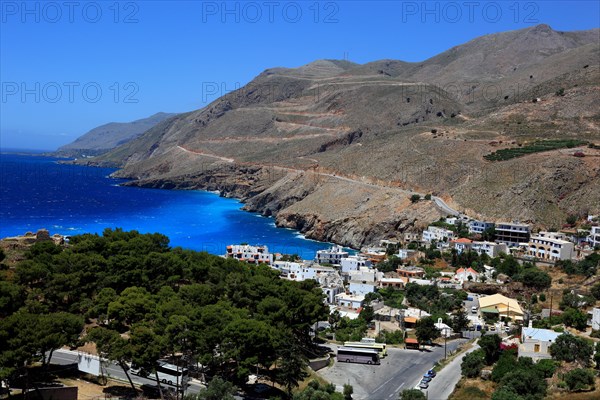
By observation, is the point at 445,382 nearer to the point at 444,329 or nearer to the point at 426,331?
the point at 426,331

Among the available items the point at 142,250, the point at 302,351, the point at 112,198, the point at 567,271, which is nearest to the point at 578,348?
the point at 302,351

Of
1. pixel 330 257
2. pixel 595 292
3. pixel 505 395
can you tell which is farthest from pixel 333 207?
pixel 505 395

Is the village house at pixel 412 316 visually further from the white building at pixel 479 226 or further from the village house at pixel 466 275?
the white building at pixel 479 226

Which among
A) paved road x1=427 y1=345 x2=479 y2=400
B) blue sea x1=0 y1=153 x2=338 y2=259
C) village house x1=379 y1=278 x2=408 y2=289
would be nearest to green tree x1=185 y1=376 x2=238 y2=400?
paved road x1=427 y1=345 x2=479 y2=400

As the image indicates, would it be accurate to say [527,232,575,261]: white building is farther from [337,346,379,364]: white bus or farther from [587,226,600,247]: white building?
[337,346,379,364]: white bus

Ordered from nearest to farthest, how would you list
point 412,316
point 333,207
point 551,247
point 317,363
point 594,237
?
point 317,363 < point 412,316 < point 551,247 < point 594,237 < point 333,207
